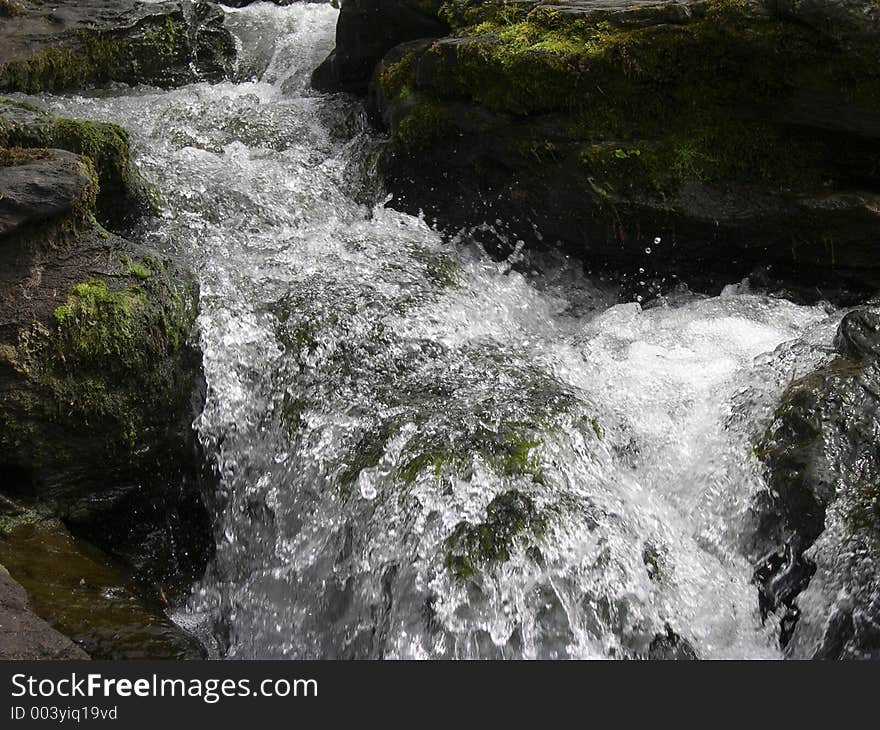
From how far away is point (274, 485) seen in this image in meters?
4.48

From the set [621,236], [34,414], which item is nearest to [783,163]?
[621,236]

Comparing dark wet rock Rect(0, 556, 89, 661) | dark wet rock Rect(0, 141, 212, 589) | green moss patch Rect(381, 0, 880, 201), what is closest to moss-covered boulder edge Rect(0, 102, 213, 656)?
dark wet rock Rect(0, 141, 212, 589)

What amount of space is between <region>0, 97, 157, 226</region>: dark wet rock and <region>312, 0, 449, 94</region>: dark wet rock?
115 inches

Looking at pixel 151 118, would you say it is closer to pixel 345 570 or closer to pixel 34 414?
pixel 34 414

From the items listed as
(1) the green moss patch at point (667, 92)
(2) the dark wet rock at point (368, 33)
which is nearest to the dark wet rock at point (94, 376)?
(1) the green moss patch at point (667, 92)

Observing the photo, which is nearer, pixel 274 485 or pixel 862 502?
pixel 862 502

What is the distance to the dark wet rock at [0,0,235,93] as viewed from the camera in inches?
339

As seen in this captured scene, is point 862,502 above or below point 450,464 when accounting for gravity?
above

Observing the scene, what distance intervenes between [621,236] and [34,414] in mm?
3772

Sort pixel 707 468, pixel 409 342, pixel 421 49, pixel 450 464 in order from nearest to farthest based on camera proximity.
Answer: pixel 450 464 → pixel 707 468 → pixel 409 342 → pixel 421 49

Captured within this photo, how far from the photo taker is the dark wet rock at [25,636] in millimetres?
3371

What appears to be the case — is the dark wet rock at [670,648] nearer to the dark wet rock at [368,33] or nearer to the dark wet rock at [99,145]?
the dark wet rock at [99,145]

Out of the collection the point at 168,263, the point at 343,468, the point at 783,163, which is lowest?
the point at 343,468

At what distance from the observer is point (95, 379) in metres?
4.48
